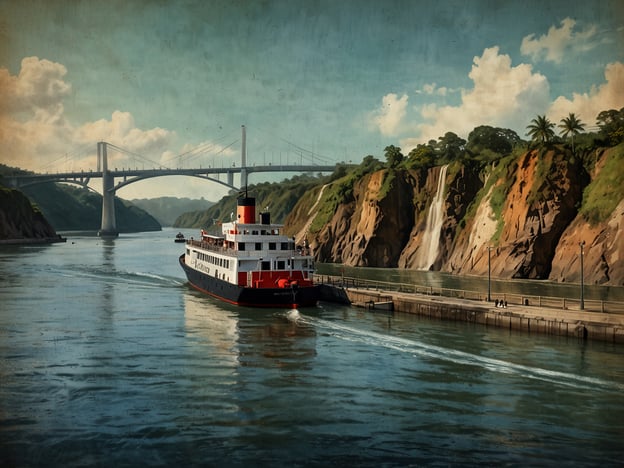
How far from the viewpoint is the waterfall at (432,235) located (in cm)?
9454

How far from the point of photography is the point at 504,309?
4394 cm

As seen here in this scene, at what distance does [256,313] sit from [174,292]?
1829 centimetres

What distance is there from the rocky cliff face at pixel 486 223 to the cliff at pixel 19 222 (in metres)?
97.6

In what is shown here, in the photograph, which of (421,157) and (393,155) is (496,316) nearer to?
(421,157)

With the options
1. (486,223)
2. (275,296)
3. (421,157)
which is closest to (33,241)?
(421,157)

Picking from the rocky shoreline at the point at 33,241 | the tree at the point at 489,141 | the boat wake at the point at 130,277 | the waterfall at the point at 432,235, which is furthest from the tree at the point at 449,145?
the rocky shoreline at the point at 33,241

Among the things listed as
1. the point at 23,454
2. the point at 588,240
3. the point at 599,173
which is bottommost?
the point at 23,454

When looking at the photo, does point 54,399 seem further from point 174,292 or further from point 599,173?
point 599,173

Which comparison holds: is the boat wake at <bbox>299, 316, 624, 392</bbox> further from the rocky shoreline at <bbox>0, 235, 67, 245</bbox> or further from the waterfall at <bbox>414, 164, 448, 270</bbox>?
the rocky shoreline at <bbox>0, 235, 67, 245</bbox>

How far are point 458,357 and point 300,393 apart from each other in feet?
34.7

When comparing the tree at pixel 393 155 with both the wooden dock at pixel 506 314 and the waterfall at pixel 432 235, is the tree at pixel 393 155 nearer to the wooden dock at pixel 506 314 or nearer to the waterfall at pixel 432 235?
the waterfall at pixel 432 235

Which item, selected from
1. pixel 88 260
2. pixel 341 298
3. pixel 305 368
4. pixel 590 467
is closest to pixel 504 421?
pixel 590 467

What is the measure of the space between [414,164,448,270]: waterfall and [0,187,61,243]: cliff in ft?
390

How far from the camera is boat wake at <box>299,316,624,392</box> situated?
29533 millimetres
